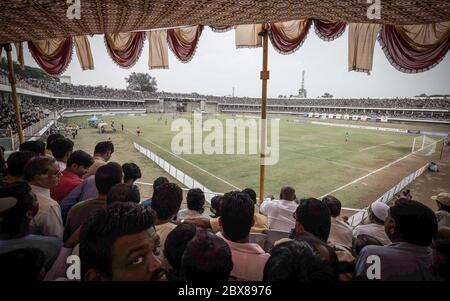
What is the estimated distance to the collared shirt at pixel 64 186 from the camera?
3.82 meters

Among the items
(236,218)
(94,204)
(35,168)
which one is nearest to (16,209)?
(94,204)

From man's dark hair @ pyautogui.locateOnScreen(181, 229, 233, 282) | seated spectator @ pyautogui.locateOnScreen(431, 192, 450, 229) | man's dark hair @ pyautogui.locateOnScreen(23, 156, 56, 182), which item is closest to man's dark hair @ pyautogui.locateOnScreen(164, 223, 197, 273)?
man's dark hair @ pyautogui.locateOnScreen(181, 229, 233, 282)

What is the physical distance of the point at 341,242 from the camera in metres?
3.65

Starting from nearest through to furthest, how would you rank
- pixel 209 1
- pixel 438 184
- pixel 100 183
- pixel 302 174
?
pixel 100 183 < pixel 209 1 < pixel 438 184 < pixel 302 174

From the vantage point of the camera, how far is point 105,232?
160 centimetres

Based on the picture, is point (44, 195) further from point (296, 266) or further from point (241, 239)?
point (296, 266)

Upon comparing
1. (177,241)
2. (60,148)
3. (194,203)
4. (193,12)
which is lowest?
(194,203)

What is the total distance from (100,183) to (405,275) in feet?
10.8

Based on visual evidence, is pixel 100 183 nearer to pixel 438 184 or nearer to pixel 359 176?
pixel 359 176

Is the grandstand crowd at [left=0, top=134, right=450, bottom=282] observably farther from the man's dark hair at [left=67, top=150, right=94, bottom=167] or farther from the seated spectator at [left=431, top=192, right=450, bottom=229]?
the man's dark hair at [left=67, top=150, right=94, bottom=167]

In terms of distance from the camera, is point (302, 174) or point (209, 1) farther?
point (302, 174)

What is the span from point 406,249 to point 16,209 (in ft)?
11.5

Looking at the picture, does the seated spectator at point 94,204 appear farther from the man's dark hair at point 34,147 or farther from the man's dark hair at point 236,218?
the man's dark hair at point 34,147

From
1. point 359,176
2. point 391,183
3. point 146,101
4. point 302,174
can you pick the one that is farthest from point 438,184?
point 146,101
